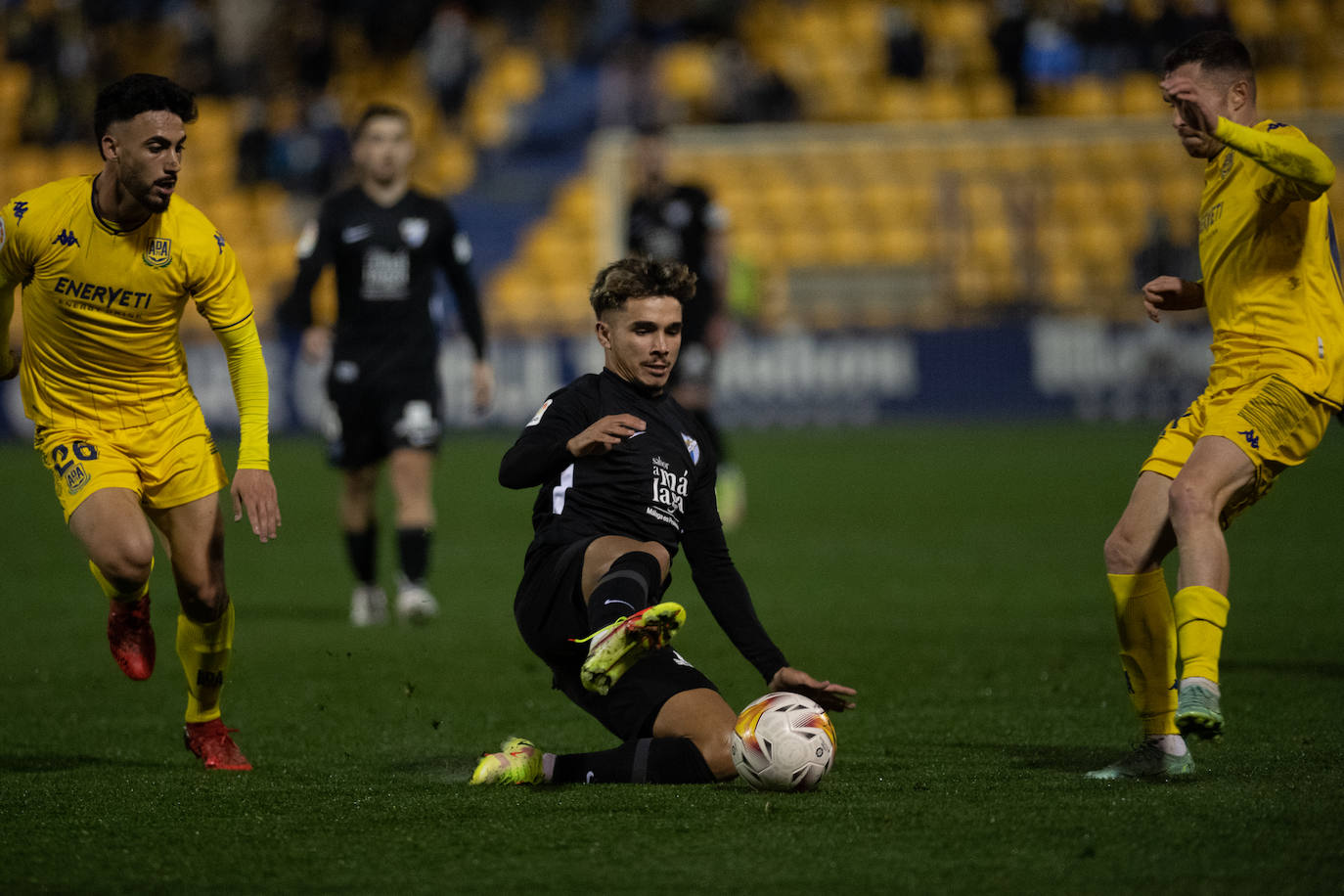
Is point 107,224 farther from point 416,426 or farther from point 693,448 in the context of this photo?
point 416,426

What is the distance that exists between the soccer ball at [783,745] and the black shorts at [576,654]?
312mm

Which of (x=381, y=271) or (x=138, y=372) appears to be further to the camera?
(x=381, y=271)

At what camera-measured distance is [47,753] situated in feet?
17.8

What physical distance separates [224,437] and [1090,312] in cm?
1012

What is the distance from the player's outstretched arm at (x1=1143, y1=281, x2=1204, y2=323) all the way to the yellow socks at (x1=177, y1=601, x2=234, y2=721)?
2.96 meters

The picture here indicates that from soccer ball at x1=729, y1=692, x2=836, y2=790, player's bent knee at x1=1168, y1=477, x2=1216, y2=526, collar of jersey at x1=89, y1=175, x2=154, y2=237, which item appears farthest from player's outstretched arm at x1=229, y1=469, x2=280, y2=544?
player's bent knee at x1=1168, y1=477, x2=1216, y2=526

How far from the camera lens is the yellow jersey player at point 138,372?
4.95 meters

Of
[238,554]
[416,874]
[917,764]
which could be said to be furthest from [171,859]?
[238,554]

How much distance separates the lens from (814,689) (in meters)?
4.39

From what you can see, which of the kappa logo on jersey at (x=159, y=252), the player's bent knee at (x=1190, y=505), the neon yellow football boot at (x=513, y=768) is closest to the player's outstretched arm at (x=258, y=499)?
the kappa logo on jersey at (x=159, y=252)

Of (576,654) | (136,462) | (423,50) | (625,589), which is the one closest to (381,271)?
(136,462)

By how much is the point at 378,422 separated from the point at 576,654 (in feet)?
13.1

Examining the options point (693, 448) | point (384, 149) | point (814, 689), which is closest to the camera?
point (814, 689)

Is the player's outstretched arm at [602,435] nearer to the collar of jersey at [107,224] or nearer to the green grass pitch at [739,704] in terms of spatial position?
the green grass pitch at [739,704]
